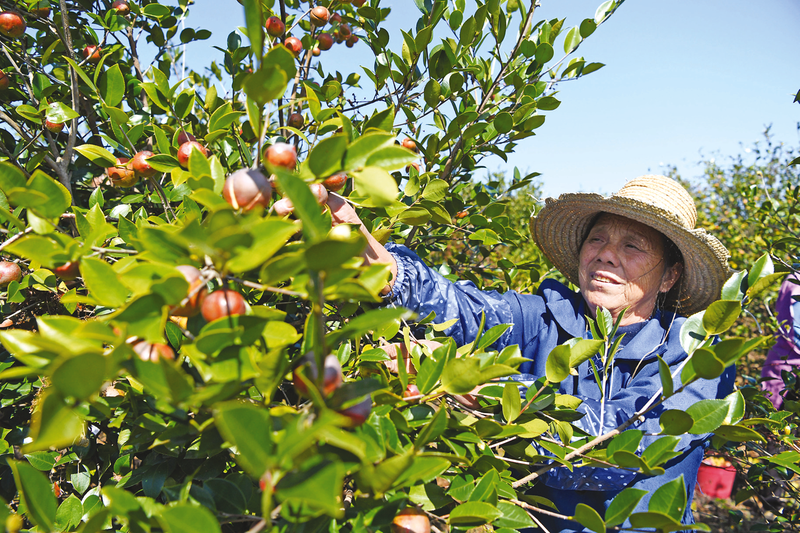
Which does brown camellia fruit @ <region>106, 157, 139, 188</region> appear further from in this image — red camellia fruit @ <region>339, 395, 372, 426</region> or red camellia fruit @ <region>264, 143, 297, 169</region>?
red camellia fruit @ <region>339, 395, 372, 426</region>

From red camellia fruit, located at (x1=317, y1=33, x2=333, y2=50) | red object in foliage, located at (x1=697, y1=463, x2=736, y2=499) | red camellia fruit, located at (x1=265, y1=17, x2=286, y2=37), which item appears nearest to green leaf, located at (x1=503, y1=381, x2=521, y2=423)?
red camellia fruit, located at (x1=265, y1=17, x2=286, y2=37)

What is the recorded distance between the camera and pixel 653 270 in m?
2.00

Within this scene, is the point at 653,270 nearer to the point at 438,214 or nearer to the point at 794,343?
the point at 794,343

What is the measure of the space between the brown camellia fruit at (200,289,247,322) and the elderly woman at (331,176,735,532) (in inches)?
28.5

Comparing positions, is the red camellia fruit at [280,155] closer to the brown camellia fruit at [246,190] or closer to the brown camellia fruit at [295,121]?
the brown camellia fruit at [246,190]

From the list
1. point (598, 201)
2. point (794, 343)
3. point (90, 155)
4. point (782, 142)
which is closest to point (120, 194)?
point (90, 155)

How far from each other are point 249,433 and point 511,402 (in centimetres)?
56

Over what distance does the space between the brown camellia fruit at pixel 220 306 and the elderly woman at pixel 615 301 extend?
724 mm

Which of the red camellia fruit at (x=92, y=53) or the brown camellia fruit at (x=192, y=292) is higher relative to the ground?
the red camellia fruit at (x=92, y=53)

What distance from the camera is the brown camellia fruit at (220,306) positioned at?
58cm

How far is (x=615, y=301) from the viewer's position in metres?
1.87

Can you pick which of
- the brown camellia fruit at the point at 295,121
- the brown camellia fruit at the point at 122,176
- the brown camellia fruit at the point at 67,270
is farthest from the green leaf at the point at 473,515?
the brown camellia fruit at the point at 295,121

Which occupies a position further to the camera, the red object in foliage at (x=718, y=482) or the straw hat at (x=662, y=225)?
the red object in foliage at (x=718, y=482)

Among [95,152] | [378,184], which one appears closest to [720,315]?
[378,184]
